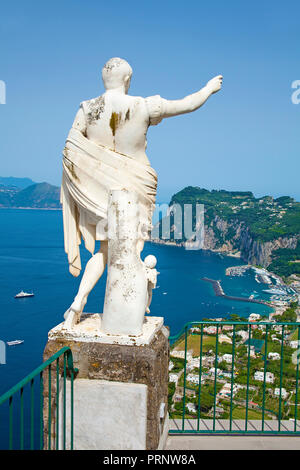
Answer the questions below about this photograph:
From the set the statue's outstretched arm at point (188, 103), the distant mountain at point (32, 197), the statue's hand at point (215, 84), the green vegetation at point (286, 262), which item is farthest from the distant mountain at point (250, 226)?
the distant mountain at point (32, 197)

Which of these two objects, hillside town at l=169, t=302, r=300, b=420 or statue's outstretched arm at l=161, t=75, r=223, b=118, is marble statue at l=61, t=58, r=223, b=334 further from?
hillside town at l=169, t=302, r=300, b=420

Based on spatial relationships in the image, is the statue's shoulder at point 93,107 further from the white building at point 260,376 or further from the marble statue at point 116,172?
the white building at point 260,376

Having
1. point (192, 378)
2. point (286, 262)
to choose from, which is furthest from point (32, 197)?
point (192, 378)

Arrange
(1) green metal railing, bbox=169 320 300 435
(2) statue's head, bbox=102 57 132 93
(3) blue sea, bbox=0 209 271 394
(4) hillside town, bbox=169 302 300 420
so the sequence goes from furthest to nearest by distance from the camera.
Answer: (3) blue sea, bbox=0 209 271 394 < (4) hillside town, bbox=169 302 300 420 < (1) green metal railing, bbox=169 320 300 435 < (2) statue's head, bbox=102 57 132 93

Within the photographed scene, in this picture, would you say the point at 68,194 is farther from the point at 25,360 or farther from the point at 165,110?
the point at 25,360

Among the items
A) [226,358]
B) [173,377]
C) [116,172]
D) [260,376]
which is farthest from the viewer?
[226,358]

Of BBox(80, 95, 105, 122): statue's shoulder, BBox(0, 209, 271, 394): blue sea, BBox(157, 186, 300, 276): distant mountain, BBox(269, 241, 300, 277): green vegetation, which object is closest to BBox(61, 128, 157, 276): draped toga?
BBox(80, 95, 105, 122): statue's shoulder

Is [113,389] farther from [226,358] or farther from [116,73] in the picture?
[226,358]
